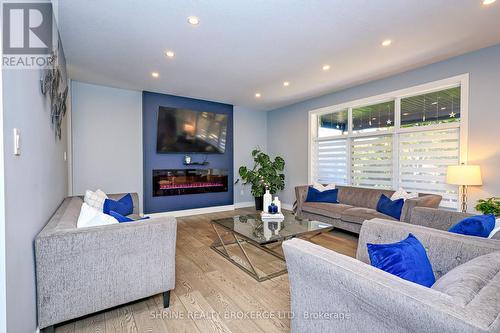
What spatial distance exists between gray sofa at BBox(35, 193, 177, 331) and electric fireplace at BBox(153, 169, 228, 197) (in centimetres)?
312

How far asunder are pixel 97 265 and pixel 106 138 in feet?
11.8

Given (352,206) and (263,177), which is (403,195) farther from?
(263,177)

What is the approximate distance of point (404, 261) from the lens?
103 centimetres

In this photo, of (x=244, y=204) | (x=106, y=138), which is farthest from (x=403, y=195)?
(x=106, y=138)

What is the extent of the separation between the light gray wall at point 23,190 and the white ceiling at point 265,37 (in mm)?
1225

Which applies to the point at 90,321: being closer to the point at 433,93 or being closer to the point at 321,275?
the point at 321,275

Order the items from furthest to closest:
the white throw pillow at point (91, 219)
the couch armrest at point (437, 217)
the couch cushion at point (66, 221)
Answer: the couch armrest at point (437, 217)
the white throw pillow at point (91, 219)
the couch cushion at point (66, 221)

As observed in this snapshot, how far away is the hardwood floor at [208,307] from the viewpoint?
1699 mm

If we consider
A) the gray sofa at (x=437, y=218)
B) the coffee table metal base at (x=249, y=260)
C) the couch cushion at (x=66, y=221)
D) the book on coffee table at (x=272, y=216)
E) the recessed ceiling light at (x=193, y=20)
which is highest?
the recessed ceiling light at (x=193, y=20)

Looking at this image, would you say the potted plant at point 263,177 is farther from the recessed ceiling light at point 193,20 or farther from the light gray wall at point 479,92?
the recessed ceiling light at point 193,20

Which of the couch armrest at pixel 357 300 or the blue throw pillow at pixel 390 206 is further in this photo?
the blue throw pillow at pixel 390 206

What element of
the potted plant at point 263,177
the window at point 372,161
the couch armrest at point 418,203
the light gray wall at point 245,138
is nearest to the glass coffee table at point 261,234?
the couch armrest at point 418,203

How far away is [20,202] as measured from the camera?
4.12 feet

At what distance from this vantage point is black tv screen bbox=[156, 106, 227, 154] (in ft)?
16.3
